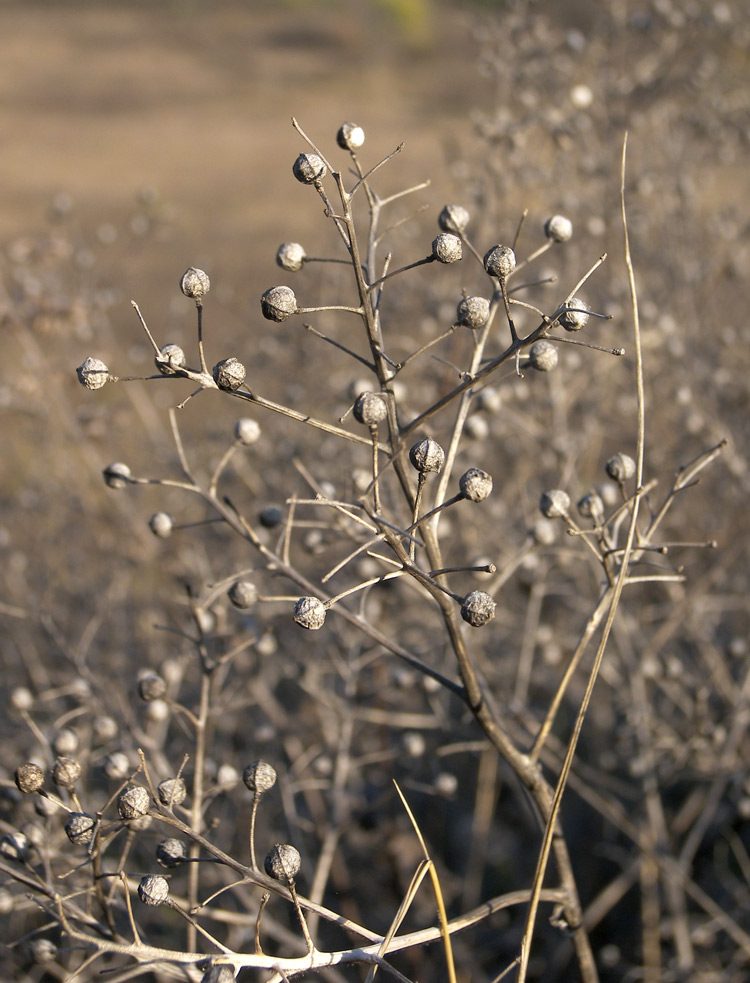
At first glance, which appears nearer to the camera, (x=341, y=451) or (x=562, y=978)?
(x=562, y=978)

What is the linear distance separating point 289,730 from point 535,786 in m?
2.22

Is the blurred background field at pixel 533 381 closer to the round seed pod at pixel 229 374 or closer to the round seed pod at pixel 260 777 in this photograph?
the round seed pod at pixel 260 777

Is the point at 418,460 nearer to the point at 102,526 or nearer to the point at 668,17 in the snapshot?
the point at 668,17

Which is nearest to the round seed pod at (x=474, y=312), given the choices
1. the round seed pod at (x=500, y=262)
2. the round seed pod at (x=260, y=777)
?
the round seed pod at (x=500, y=262)

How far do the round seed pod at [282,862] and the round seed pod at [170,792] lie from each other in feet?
0.69

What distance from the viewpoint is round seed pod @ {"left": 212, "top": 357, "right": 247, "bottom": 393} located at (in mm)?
1291

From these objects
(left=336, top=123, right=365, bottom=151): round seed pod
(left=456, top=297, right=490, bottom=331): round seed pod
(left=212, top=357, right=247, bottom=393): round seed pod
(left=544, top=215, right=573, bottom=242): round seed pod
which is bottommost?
(left=212, top=357, right=247, bottom=393): round seed pod

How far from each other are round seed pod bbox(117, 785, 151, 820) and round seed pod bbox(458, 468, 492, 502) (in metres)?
0.66

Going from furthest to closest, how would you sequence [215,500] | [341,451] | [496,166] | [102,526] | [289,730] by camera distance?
[102,526] < [341,451] < [289,730] < [496,166] < [215,500]

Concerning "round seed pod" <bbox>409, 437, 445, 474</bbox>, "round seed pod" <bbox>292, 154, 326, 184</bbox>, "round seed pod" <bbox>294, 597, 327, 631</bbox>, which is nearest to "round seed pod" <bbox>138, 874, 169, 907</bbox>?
"round seed pod" <bbox>294, 597, 327, 631</bbox>

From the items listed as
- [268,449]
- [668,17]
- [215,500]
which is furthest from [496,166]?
[215,500]

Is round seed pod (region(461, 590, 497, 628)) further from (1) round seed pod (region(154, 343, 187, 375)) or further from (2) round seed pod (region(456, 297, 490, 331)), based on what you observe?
(1) round seed pod (region(154, 343, 187, 375))

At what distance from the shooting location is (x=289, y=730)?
3.68 metres

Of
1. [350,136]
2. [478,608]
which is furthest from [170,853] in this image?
[350,136]
